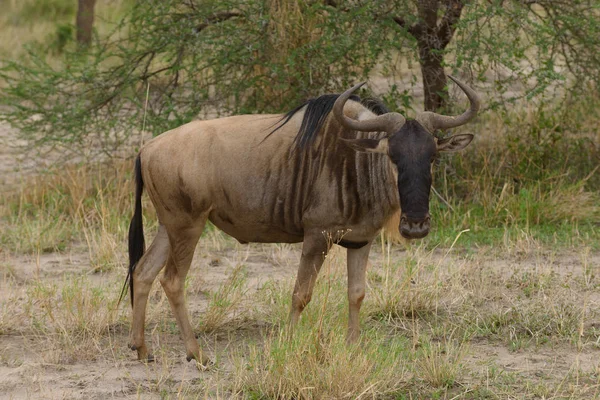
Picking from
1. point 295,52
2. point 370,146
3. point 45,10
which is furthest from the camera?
point 45,10

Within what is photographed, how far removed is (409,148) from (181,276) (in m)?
1.30

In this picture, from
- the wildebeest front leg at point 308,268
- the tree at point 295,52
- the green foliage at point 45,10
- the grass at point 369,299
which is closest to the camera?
the grass at point 369,299

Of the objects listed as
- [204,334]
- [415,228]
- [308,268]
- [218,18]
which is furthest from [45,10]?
[415,228]

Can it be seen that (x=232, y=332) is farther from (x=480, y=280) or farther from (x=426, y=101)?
(x=426, y=101)

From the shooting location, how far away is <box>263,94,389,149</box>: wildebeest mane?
4.68 metres

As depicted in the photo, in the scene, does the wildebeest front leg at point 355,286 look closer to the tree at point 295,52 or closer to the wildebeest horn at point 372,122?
the wildebeest horn at point 372,122

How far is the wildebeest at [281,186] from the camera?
4.56 meters

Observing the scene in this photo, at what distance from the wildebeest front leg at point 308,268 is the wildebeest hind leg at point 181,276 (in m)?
0.50

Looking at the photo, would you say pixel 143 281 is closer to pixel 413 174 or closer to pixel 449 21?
pixel 413 174

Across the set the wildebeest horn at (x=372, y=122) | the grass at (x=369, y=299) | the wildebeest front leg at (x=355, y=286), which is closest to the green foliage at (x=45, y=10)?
the grass at (x=369, y=299)

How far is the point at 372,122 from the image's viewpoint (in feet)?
14.5

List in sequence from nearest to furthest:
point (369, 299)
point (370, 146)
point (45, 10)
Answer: point (370, 146) < point (369, 299) < point (45, 10)

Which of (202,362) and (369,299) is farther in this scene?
(369,299)

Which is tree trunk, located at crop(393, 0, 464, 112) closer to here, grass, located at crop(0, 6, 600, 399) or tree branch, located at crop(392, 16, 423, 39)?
tree branch, located at crop(392, 16, 423, 39)
